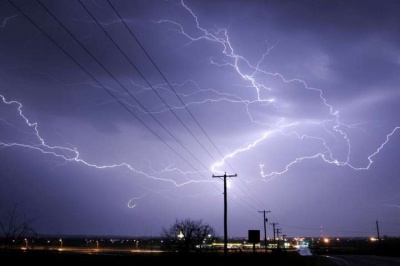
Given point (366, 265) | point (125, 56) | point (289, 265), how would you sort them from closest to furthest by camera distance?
point (125, 56), point (289, 265), point (366, 265)

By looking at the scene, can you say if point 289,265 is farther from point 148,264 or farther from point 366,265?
point 148,264

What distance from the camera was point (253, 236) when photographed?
33.9 metres

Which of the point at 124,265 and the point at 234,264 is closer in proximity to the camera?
the point at 124,265

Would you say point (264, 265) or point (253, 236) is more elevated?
point (253, 236)

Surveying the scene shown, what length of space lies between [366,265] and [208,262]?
1740 centimetres

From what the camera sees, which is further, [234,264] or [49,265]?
[234,264]

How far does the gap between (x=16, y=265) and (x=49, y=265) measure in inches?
63.2

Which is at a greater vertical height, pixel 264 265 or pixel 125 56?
pixel 125 56

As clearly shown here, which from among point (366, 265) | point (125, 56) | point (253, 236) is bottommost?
point (366, 265)

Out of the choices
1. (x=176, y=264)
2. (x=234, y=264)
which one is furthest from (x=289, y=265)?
(x=176, y=264)

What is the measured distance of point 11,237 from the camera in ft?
34.6

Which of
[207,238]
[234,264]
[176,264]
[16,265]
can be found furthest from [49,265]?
[207,238]

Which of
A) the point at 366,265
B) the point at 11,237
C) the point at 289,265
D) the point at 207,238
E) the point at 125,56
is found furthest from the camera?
the point at 207,238

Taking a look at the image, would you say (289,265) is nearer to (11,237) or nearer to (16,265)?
(16,265)
